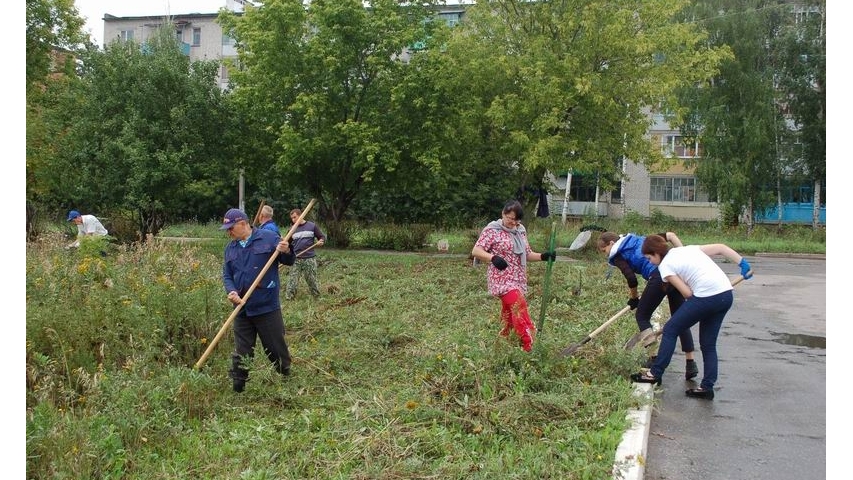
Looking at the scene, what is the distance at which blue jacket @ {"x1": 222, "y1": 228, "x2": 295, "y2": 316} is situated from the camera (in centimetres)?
632

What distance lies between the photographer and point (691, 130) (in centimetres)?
3522

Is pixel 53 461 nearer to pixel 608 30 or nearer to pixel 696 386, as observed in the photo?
pixel 696 386

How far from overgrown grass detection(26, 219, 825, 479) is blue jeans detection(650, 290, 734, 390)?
0.85 ft

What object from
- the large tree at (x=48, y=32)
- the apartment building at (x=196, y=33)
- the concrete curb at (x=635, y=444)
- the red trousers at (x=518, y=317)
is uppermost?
the apartment building at (x=196, y=33)

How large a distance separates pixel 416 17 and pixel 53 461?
→ 60.3 feet

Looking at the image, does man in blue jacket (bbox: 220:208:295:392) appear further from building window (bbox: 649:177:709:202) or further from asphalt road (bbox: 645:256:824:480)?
building window (bbox: 649:177:709:202)

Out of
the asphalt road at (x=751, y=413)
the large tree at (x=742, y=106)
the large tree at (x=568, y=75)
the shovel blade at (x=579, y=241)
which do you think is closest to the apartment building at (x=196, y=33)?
the large tree at (x=742, y=106)

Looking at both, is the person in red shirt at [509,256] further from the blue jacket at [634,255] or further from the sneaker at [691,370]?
the sneaker at [691,370]

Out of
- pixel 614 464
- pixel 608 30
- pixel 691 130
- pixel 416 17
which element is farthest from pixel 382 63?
pixel 691 130

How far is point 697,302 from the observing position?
649 cm

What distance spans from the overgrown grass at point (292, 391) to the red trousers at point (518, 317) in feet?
0.97

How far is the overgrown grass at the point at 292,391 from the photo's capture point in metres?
4.45

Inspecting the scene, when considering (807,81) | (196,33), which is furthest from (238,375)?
(196,33)

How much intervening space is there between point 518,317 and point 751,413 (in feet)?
6.86
